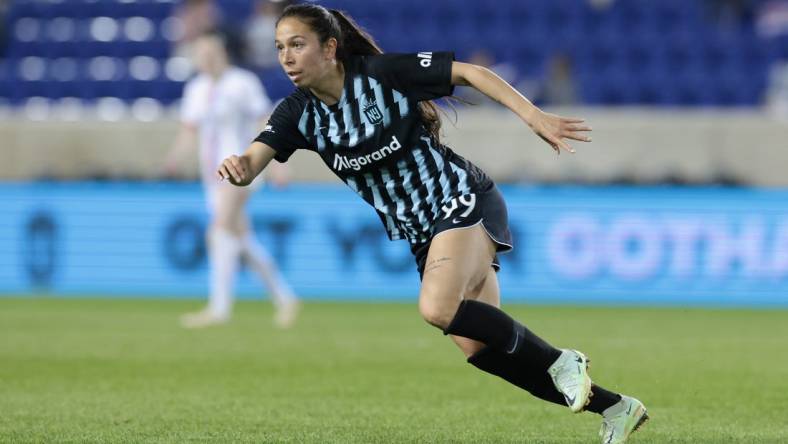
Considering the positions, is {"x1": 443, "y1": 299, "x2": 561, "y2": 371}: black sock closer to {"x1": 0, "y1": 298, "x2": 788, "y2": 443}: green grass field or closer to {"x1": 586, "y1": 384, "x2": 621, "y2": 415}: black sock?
{"x1": 586, "y1": 384, "x2": 621, "y2": 415}: black sock

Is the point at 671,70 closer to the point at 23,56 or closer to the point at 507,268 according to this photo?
the point at 507,268

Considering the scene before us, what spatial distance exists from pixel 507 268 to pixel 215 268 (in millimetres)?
3772

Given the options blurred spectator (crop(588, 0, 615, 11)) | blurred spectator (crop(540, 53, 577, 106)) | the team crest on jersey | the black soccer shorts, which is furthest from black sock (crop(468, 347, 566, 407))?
blurred spectator (crop(588, 0, 615, 11))

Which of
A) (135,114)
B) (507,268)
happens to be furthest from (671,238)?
(135,114)

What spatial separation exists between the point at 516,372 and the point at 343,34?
5.27 ft

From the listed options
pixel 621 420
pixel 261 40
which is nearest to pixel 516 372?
pixel 621 420

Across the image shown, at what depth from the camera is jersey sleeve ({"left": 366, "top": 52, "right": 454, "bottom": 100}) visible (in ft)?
17.9

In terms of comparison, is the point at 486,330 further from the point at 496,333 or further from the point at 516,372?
the point at 516,372

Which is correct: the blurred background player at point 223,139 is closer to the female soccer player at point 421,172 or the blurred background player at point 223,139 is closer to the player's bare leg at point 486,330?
the female soccer player at point 421,172

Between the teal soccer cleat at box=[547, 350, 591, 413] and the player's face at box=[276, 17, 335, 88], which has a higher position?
the player's face at box=[276, 17, 335, 88]

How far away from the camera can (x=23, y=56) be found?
1977 centimetres

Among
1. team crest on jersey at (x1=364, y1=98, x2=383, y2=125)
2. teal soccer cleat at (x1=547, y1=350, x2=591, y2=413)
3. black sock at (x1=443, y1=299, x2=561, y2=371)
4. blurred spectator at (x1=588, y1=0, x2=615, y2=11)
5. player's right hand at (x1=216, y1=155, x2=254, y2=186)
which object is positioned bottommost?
teal soccer cleat at (x1=547, y1=350, x2=591, y2=413)

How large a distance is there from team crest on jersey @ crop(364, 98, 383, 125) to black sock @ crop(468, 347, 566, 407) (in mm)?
1034

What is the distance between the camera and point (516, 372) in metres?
5.46
